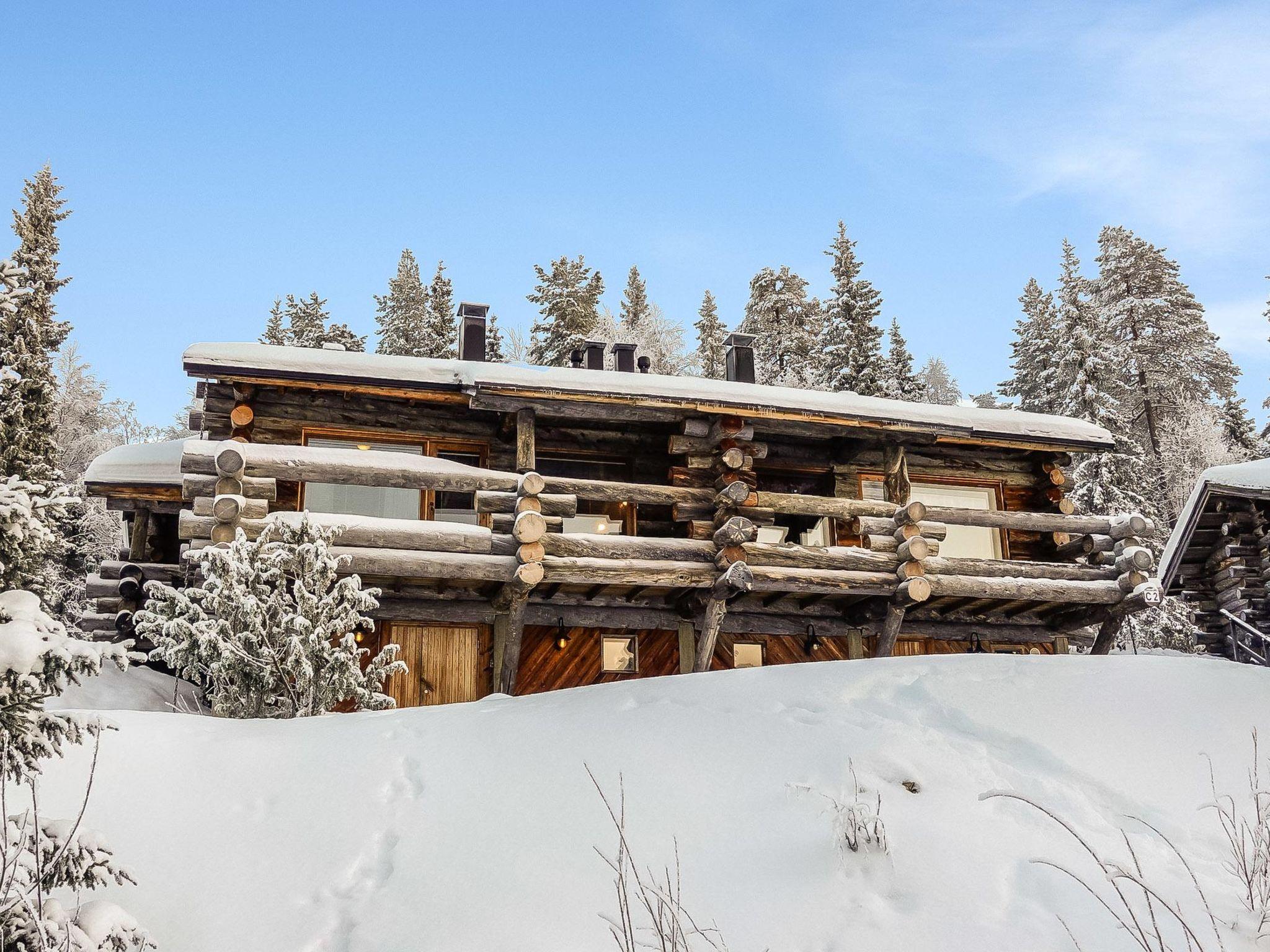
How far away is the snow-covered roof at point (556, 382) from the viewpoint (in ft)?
38.9

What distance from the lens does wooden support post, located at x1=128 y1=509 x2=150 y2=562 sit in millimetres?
14328

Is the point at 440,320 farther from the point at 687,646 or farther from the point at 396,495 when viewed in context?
the point at 687,646

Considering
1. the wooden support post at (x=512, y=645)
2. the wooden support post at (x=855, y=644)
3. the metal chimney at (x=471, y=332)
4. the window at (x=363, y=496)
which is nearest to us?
the wooden support post at (x=512, y=645)

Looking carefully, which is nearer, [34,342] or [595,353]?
[595,353]

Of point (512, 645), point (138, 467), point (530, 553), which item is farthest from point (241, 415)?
point (512, 645)

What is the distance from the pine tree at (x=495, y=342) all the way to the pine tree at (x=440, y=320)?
1468 mm

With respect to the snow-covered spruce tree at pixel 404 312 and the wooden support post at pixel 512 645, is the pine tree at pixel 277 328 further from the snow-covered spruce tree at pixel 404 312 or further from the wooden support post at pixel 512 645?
the wooden support post at pixel 512 645

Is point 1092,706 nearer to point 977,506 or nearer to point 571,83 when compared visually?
point 977,506

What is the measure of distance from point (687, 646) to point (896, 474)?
12.6 feet

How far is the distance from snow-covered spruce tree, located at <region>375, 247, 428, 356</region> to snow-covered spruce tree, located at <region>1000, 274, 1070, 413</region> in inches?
843

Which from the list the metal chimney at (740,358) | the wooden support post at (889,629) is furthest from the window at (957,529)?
the metal chimney at (740,358)

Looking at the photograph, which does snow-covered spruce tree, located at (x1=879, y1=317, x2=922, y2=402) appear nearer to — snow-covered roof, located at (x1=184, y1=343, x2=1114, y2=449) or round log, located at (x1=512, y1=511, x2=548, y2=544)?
snow-covered roof, located at (x1=184, y1=343, x2=1114, y2=449)

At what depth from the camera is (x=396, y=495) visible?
43.6 ft

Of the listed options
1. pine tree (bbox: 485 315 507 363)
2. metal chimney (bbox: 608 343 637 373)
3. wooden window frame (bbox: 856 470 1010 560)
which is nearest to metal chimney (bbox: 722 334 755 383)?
metal chimney (bbox: 608 343 637 373)
